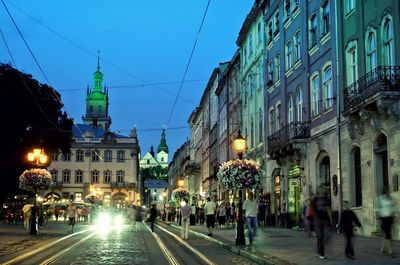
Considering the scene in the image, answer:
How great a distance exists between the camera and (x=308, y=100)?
32.2m

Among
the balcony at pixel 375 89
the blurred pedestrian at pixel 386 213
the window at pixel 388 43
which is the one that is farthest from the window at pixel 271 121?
the blurred pedestrian at pixel 386 213

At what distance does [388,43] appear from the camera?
22906 millimetres

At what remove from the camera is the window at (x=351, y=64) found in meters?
26.1

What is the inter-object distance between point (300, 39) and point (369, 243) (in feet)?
53.9

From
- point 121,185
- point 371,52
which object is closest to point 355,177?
point 371,52

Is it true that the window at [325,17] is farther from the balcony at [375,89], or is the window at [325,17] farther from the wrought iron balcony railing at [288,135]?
the balcony at [375,89]

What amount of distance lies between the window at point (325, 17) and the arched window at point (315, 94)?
7.68ft

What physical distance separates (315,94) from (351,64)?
4.88 m

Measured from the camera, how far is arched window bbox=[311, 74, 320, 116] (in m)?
30.9

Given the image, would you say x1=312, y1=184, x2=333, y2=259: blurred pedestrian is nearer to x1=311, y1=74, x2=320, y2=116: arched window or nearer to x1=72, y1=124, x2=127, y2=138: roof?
x1=311, y1=74, x2=320, y2=116: arched window

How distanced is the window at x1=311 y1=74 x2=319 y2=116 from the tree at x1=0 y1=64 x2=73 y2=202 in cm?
2439

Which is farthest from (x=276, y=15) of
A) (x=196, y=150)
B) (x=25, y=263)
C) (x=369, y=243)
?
(x=196, y=150)

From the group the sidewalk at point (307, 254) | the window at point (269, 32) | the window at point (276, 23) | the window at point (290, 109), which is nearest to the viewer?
the sidewalk at point (307, 254)

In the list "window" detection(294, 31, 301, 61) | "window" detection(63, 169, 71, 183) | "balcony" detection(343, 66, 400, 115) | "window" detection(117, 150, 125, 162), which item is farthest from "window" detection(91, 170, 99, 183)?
"balcony" detection(343, 66, 400, 115)
